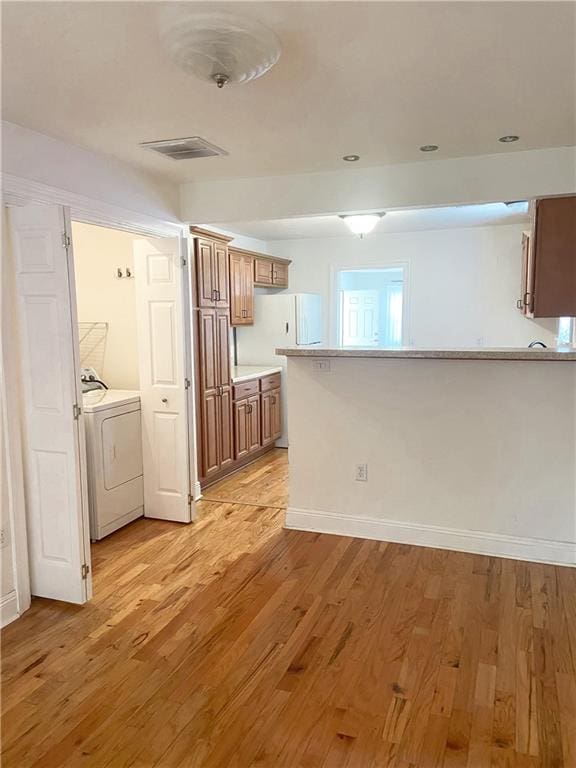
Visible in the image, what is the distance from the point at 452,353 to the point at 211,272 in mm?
2197

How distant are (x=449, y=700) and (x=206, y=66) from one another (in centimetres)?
253

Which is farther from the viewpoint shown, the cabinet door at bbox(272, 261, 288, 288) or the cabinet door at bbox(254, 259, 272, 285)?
the cabinet door at bbox(272, 261, 288, 288)

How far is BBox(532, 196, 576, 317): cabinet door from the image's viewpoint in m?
3.29

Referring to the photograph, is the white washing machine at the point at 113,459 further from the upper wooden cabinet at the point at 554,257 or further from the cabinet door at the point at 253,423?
the upper wooden cabinet at the point at 554,257

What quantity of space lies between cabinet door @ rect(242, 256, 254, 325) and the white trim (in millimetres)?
1544

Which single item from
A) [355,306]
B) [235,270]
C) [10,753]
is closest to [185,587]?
[10,753]

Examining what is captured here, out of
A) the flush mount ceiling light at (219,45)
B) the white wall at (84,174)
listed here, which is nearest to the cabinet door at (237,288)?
the white wall at (84,174)

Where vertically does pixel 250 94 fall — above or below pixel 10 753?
above

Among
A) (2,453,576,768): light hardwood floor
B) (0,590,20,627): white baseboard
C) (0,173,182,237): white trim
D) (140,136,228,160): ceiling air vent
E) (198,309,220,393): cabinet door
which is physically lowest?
(2,453,576,768): light hardwood floor

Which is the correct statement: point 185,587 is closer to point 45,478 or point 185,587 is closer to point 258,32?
point 45,478

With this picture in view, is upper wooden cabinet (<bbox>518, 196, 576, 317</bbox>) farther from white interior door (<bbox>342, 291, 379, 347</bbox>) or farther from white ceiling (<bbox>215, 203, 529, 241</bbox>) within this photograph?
white interior door (<bbox>342, 291, 379, 347</bbox>)

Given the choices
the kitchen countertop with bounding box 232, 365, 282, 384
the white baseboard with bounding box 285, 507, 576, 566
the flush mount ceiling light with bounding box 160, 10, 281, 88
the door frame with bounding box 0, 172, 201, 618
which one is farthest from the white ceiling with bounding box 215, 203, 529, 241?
the flush mount ceiling light with bounding box 160, 10, 281, 88

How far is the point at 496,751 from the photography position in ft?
5.99

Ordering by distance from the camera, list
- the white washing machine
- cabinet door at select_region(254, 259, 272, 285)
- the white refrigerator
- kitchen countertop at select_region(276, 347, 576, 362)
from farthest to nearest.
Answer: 1. the white refrigerator
2. cabinet door at select_region(254, 259, 272, 285)
3. the white washing machine
4. kitchen countertop at select_region(276, 347, 576, 362)
